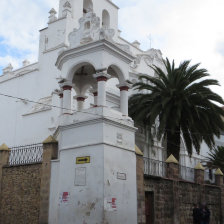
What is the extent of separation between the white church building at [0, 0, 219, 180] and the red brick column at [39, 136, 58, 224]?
1.97 feet

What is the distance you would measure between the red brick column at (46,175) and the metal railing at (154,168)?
4.08 m

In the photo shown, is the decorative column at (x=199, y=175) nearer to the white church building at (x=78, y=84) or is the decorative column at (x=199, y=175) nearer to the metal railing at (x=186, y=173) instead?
the metal railing at (x=186, y=173)

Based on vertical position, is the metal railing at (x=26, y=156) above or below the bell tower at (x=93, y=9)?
below

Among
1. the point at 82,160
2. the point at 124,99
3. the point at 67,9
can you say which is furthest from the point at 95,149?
the point at 67,9

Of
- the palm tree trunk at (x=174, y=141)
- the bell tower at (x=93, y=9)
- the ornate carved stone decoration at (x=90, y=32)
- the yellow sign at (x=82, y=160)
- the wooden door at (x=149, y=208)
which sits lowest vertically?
the wooden door at (x=149, y=208)

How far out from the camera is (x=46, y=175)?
12625 mm

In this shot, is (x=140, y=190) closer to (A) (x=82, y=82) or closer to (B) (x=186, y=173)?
(A) (x=82, y=82)

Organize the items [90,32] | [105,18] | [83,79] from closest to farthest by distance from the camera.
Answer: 1. [90,32]
2. [83,79]
3. [105,18]

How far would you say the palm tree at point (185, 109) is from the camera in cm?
1792

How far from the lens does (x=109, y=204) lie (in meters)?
10.9

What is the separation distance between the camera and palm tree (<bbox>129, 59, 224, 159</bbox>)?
58.8 ft

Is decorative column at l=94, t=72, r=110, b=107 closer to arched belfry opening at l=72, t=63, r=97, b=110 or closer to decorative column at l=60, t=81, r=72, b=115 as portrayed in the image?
decorative column at l=60, t=81, r=72, b=115

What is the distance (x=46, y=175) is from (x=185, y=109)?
857cm

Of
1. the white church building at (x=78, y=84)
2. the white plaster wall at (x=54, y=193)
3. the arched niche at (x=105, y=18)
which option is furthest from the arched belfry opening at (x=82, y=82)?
the arched niche at (x=105, y=18)
